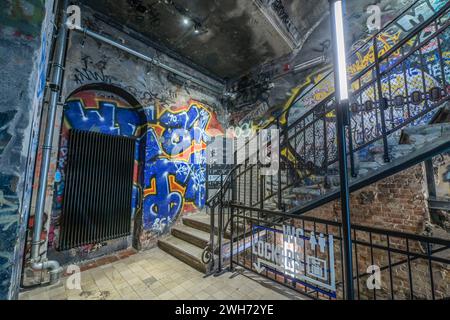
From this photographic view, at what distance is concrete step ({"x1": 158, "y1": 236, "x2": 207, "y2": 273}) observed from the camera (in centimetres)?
323

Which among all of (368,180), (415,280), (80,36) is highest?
(80,36)

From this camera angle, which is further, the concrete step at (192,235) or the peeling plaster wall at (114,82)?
the concrete step at (192,235)

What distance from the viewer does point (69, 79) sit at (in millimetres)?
3367

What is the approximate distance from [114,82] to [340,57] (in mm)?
4364

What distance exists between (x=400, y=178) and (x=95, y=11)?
22.7 ft

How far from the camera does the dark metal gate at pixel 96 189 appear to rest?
3.42m

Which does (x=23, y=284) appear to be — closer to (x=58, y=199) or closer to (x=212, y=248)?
(x=58, y=199)

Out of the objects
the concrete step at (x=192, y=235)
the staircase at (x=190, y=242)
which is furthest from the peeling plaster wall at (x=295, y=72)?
the concrete step at (x=192, y=235)

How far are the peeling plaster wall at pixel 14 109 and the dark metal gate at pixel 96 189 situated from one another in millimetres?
2463

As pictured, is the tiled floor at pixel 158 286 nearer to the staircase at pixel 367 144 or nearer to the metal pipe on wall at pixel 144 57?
the staircase at pixel 367 144

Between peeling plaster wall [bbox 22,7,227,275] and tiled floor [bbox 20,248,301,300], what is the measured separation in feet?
2.33

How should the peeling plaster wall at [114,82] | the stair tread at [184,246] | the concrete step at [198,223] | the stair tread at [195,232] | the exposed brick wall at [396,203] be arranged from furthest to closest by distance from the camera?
the concrete step at [198,223] < the stair tread at [195,232] < the stair tread at [184,246] < the peeling plaster wall at [114,82] < the exposed brick wall at [396,203]

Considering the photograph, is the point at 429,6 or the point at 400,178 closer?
the point at 400,178

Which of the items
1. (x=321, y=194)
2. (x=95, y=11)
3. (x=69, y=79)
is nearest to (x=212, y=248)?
(x=321, y=194)
